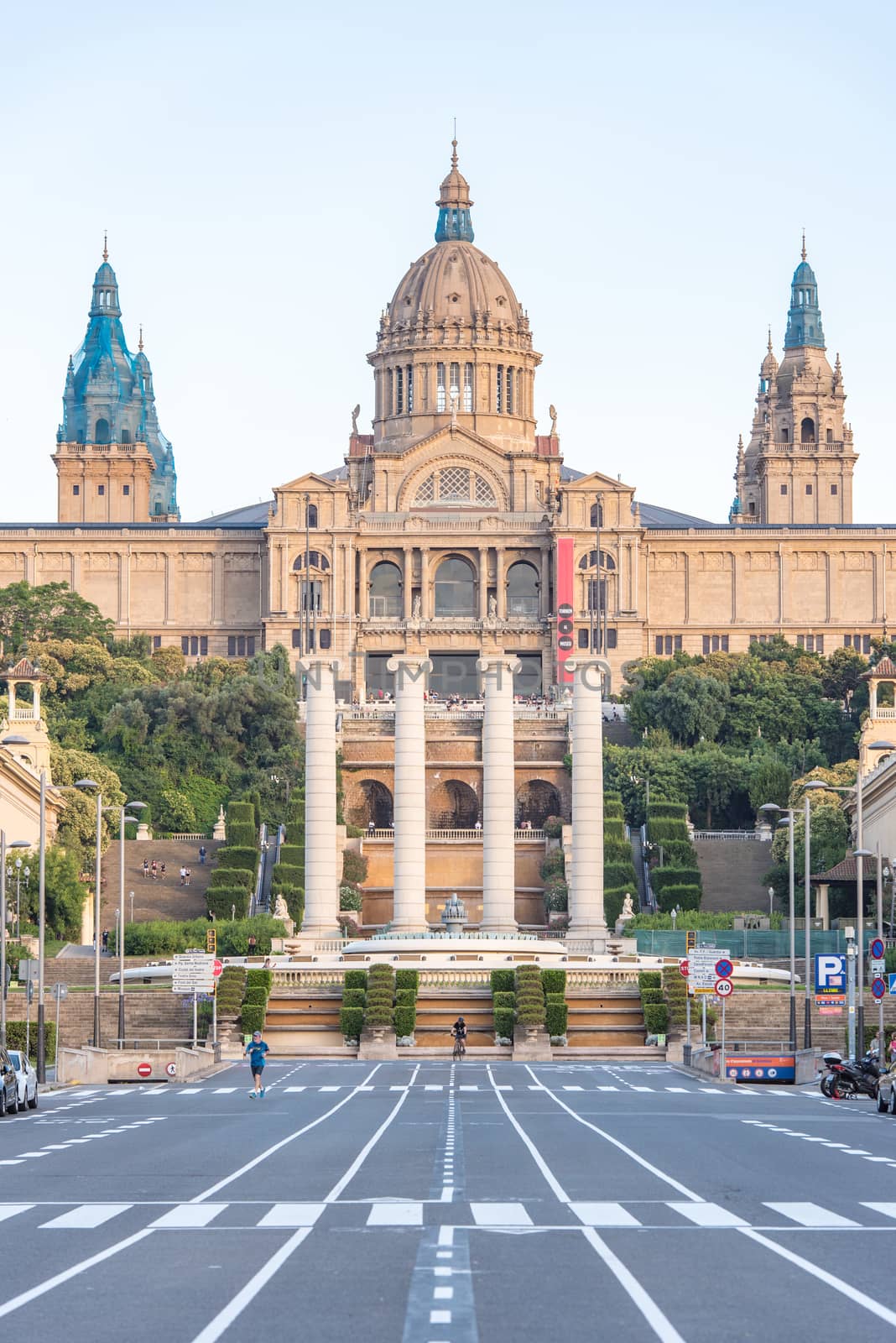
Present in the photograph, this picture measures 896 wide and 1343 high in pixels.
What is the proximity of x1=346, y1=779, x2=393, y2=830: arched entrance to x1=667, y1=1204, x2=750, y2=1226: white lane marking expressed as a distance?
101m

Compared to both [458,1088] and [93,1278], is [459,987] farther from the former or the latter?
[93,1278]

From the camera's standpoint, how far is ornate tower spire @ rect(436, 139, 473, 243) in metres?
182

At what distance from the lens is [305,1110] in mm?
46156

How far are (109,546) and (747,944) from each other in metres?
80.1

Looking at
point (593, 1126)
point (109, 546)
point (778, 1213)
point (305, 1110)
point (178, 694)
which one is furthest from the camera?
point (109, 546)

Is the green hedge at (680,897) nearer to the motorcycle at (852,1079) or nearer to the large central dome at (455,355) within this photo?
the motorcycle at (852,1079)

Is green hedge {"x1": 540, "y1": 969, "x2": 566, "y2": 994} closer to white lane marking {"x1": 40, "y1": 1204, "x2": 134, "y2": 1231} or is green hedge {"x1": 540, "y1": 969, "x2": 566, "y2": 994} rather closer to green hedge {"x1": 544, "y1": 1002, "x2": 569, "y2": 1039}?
green hedge {"x1": 544, "y1": 1002, "x2": 569, "y2": 1039}

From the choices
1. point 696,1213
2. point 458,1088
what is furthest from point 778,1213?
point 458,1088

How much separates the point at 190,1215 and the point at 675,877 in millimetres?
81926

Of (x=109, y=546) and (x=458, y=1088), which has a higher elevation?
(x=109, y=546)

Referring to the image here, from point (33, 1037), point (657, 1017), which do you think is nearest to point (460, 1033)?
point (657, 1017)

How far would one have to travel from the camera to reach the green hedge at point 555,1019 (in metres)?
76.7

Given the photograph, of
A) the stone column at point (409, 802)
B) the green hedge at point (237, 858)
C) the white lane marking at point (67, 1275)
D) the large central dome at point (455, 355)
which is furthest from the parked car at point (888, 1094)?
the large central dome at point (455, 355)

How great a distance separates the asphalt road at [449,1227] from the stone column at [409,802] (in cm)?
5953
